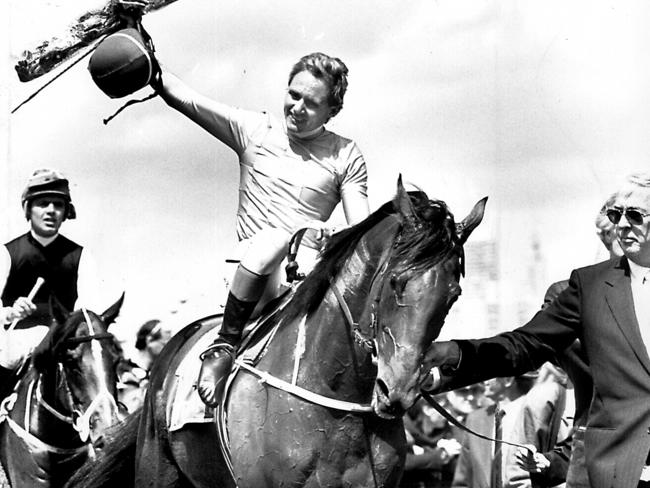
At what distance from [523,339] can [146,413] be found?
2819 millimetres

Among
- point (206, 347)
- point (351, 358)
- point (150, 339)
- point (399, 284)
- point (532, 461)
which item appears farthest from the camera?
point (150, 339)

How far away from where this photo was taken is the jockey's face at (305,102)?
328 inches

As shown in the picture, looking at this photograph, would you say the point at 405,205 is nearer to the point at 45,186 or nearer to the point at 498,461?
the point at 498,461

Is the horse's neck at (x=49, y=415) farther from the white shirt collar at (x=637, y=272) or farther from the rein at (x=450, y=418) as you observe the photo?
the white shirt collar at (x=637, y=272)

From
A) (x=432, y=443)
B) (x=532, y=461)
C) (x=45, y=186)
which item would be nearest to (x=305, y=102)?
(x=532, y=461)

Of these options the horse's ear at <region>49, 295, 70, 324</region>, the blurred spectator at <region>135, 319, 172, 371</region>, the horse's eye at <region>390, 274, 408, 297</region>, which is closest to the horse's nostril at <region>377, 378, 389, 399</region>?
the horse's eye at <region>390, 274, 408, 297</region>

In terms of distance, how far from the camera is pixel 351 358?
7.33m

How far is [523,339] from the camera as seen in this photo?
696cm

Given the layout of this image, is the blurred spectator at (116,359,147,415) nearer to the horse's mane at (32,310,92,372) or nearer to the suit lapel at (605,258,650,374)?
the horse's mane at (32,310,92,372)

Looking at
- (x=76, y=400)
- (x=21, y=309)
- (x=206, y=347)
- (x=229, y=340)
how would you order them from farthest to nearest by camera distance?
(x=21, y=309)
(x=76, y=400)
(x=206, y=347)
(x=229, y=340)

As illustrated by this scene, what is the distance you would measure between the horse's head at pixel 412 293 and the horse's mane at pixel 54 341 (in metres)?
4.44

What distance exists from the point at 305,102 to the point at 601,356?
257 cm

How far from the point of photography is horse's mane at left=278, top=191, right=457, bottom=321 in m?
6.82

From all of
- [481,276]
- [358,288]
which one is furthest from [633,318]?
[481,276]
